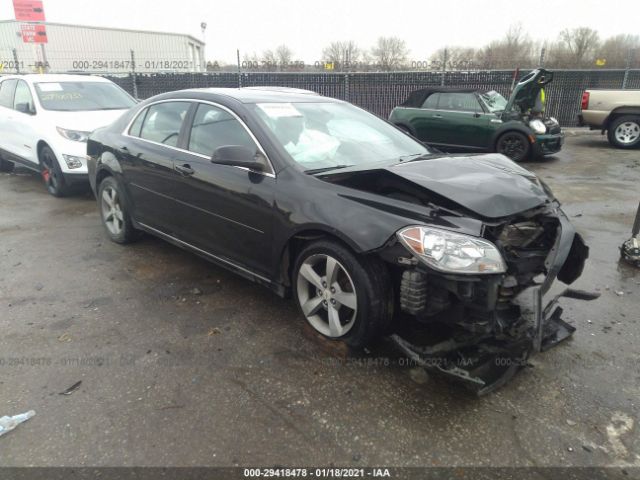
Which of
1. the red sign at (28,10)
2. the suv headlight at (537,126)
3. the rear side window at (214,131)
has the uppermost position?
the red sign at (28,10)

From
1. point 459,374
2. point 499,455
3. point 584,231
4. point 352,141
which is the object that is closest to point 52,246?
point 352,141

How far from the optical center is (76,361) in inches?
116

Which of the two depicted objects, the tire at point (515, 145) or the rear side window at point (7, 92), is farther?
the tire at point (515, 145)

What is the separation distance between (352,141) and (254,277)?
52.1 inches

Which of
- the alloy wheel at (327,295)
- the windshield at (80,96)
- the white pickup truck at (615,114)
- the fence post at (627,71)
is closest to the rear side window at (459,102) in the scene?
the white pickup truck at (615,114)

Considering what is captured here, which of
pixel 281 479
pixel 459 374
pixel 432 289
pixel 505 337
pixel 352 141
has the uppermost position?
pixel 352 141

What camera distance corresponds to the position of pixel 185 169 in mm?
3787

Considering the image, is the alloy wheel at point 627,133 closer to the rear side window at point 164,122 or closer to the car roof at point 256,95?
the car roof at point 256,95

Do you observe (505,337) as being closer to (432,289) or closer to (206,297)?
(432,289)

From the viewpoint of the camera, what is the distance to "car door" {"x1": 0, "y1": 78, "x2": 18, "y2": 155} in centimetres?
763

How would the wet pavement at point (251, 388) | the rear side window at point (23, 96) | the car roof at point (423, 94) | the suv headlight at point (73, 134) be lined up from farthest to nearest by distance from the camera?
the car roof at point (423, 94) < the rear side window at point (23, 96) < the suv headlight at point (73, 134) < the wet pavement at point (251, 388)

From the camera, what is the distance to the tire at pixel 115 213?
4742mm

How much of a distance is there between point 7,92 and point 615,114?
13.1 meters

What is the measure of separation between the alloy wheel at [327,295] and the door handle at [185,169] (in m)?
1.36
